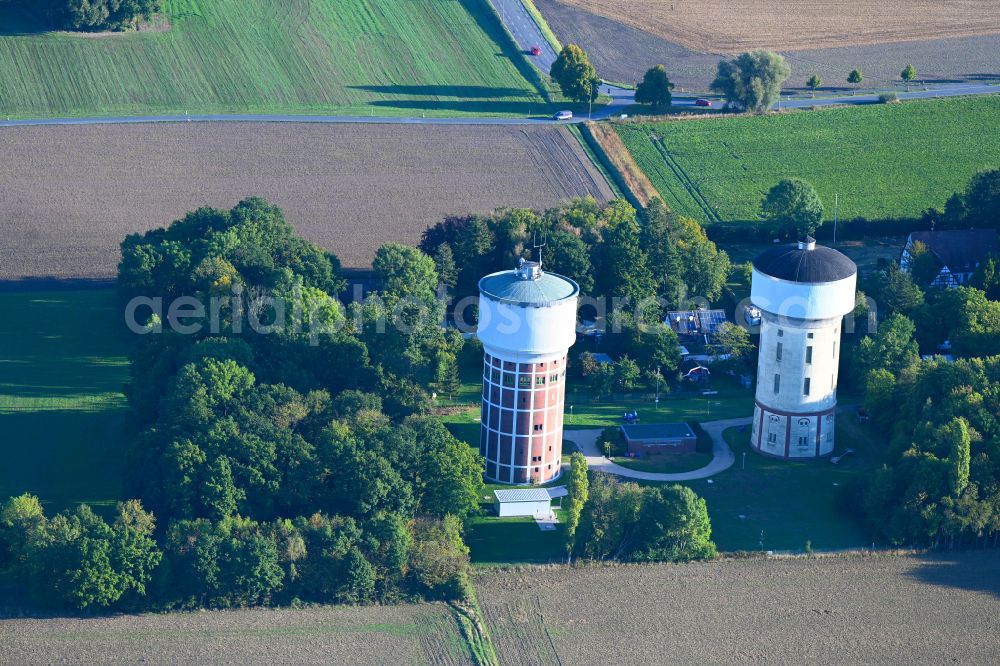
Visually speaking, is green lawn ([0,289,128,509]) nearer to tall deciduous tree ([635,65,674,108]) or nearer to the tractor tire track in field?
the tractor tire track in field

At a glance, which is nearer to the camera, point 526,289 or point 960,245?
point 526,289

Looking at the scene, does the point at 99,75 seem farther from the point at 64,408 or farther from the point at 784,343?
the point at 784,343

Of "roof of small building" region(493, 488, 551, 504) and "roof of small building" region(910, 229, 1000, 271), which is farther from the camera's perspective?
"roof of small building" region(910, 229, 1000, 271)

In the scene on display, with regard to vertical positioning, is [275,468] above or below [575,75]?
below

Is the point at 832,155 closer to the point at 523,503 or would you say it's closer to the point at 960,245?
the point at 960,245

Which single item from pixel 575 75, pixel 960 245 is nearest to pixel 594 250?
pixel 960 245

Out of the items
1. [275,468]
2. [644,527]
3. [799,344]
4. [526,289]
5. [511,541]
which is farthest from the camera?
[799,344]

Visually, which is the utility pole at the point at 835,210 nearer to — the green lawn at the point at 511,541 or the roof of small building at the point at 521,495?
the roof of small building at the point at 521,495

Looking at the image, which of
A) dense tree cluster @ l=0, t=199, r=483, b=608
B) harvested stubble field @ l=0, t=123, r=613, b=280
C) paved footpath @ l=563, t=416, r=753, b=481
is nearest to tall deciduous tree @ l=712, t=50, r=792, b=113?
harvested stubble field @ l=0, t=123, r=613, b=280
